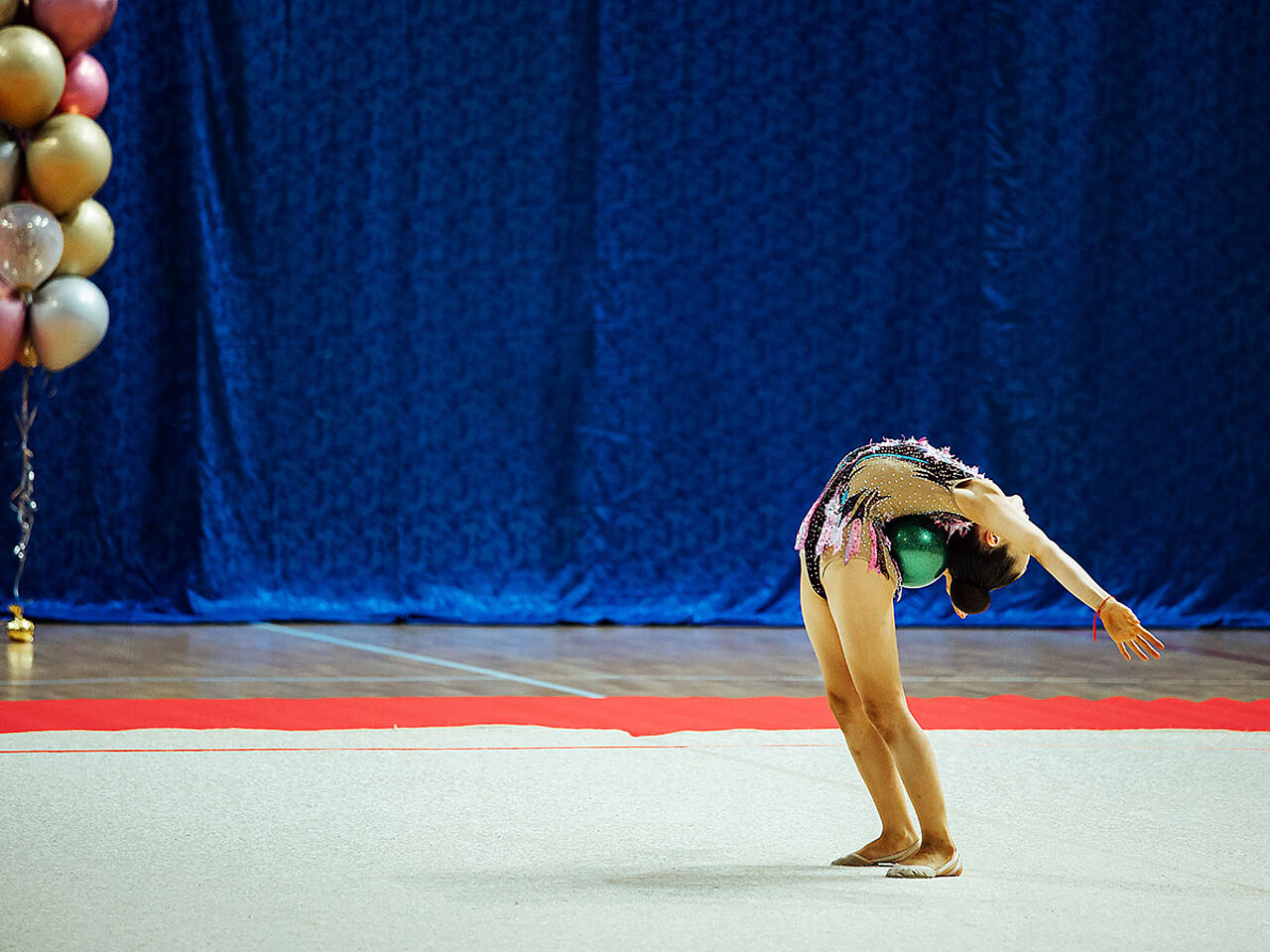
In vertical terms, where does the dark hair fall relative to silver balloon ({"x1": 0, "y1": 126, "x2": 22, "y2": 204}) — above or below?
below

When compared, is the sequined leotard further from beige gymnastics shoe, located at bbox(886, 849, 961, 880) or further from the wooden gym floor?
the wooden gym floor

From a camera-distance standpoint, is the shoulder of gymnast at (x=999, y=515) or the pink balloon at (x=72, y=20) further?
the pink balloon at (x=72, y=20)

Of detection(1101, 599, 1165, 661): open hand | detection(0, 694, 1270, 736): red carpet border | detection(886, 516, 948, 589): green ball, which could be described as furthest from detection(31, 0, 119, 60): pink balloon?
detection(1101, 599, 1165, 661): open hand

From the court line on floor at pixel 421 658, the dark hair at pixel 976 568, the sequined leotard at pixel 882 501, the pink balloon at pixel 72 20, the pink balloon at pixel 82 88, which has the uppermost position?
the pink balloon at pixel 72 20

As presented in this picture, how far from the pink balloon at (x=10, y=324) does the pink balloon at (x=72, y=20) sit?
89 centimetres

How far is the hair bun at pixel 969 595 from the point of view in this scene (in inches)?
96.7

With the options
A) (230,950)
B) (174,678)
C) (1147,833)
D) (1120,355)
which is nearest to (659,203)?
(1120,355)

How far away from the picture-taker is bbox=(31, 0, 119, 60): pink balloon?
5117 mm

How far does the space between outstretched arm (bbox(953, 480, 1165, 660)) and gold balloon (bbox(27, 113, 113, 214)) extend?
3793 mm

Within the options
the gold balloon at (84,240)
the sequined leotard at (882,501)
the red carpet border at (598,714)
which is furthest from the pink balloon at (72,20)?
the sequined leotard at (882,501)

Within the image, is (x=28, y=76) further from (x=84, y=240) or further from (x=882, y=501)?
(x=882, y=501)

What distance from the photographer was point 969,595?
8.09 ft

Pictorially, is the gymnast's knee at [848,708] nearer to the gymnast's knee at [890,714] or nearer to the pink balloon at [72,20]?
the gymnast's knee at [890,714]

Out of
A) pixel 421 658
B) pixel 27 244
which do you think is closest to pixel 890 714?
pixel 421 658
